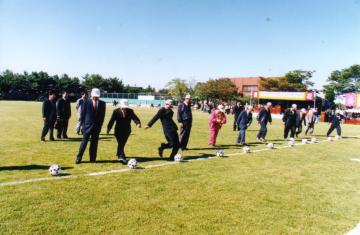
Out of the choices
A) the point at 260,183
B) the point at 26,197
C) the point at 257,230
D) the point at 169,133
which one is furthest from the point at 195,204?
the point at 169,133

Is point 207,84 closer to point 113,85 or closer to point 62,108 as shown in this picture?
point 113,85

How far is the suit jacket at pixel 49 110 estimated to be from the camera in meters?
13.6

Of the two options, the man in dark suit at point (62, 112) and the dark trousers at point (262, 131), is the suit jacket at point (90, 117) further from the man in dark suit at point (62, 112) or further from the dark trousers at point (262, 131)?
the dark trousers at point (262, 131)

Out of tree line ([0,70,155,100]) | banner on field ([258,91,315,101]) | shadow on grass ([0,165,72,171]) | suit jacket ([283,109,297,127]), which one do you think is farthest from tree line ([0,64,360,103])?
shadow on grass ([0,165,72,171])

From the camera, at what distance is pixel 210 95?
88625mm

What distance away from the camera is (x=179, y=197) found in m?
6.59

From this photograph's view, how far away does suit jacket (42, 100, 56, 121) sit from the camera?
44.8 feet

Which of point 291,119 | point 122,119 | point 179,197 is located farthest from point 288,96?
point 179,197

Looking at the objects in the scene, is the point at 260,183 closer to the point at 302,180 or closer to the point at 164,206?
the point at 302,180

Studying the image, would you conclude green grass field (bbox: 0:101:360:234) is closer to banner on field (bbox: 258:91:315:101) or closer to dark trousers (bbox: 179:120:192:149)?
dark trousers (bbox: 179:120:192:149)

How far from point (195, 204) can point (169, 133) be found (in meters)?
4.94

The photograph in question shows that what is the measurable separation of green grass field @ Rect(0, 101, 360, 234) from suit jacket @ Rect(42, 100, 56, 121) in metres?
2.77

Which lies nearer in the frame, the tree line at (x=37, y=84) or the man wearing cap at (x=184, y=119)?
the man wearing cap at (x=184, y=119)

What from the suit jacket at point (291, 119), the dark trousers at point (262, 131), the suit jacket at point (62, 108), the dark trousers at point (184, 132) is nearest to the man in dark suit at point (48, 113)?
the suit jacket at point (62, 108)
